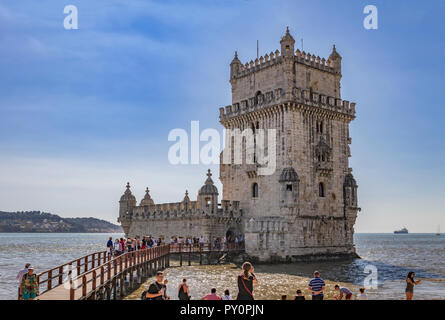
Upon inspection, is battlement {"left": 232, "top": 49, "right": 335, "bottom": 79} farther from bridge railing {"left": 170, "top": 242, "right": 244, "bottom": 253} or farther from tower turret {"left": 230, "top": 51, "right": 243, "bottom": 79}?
bridge railing {"left": 170, "top": 242, "right": 244, "bottom": 253}

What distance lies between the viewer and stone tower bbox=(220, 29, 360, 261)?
132 feet

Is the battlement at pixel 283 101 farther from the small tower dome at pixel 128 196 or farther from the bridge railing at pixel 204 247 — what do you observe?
the small tower dome at pixel 128 196

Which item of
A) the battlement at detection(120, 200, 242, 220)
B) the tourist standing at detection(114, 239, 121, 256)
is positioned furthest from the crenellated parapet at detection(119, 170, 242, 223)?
the tourist standing at detection(114, 239, 121, 256)

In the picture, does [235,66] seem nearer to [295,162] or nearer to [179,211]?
[295,162]

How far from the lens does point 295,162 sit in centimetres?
4141

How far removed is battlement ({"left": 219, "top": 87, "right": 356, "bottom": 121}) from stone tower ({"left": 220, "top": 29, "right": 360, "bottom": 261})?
0.09m

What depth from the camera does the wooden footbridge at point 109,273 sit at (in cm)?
1761

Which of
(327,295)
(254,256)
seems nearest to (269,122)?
(254,256)

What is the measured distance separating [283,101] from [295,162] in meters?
5.46

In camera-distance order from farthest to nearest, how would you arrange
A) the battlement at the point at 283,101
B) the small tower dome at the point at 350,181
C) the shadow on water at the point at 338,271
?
1. the small tower dome at the point at 350,181
2. the battlement at the point at 283,101
3. the shadow on water at the point at 338,271

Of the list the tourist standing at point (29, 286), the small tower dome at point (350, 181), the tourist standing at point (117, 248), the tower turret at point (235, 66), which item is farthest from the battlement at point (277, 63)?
the tourist standing at point (29, 286)

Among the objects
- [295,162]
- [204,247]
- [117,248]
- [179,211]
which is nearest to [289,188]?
[295,162]

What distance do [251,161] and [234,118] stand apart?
16.7ft
